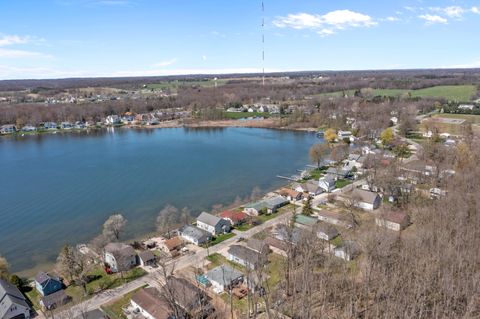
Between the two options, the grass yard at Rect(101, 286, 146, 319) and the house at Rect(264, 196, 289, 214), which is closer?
the grass yard at Rect(101, 286, 146, 319)

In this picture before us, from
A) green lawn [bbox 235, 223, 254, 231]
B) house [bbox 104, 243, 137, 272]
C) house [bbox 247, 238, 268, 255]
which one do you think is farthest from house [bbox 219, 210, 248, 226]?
house [bbox 104, 243, 137, 272]

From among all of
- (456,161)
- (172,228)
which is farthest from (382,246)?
(456,161)

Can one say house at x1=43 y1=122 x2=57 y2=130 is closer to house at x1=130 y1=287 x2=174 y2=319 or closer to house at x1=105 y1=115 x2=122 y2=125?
house at x1=105 y1=115 x2=122 y2=125

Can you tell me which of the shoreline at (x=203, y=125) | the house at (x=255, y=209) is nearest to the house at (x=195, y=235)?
the house at (x=255, y=209)

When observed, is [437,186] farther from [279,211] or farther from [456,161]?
[279,211]

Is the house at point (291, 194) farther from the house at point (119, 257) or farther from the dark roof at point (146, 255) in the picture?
the house at point (119, 257)

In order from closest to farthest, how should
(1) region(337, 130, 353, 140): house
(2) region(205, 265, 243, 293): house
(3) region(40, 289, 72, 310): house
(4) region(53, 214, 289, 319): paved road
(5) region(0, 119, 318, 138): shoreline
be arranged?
(4) region(53, 214, 289, 319): paved road, (3) region(40, 289, 72, 310): house, (2) region(205, 265, 243, 293): house, (1) region(337, 130, 353, 140): house, (5) region(0, 119, 318, 138): shoreline
